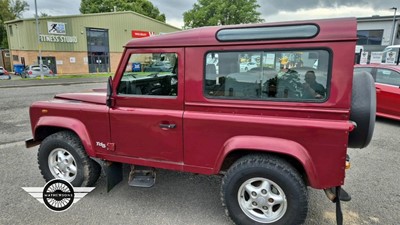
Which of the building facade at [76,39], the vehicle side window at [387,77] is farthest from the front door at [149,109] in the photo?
the building facade at [76,39]

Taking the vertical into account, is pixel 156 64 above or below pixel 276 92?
above

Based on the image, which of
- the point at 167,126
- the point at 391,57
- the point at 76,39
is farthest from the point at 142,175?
the point at 76,39

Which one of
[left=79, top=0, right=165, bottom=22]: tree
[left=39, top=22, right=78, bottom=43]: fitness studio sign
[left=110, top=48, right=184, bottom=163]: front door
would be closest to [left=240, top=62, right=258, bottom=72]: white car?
[left=110, top=48, right=184, bottom=163]: front door

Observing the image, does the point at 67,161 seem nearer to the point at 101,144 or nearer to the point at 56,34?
the point at 101,144

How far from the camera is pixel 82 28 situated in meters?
29.7

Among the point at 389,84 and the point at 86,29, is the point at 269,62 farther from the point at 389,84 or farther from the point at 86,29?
the point at 86,29

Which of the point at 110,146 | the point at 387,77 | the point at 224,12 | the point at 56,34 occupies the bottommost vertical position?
the point at 110,146

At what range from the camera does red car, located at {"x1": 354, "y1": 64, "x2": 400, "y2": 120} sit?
21.7 feet

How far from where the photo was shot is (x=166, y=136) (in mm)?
2824

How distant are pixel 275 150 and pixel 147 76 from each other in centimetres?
164

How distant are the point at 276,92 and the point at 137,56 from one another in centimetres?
157

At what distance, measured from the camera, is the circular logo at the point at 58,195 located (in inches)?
123

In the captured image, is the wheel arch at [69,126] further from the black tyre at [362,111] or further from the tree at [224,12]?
the tree at [224,12]

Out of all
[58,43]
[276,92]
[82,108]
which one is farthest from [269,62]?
[58,43]
